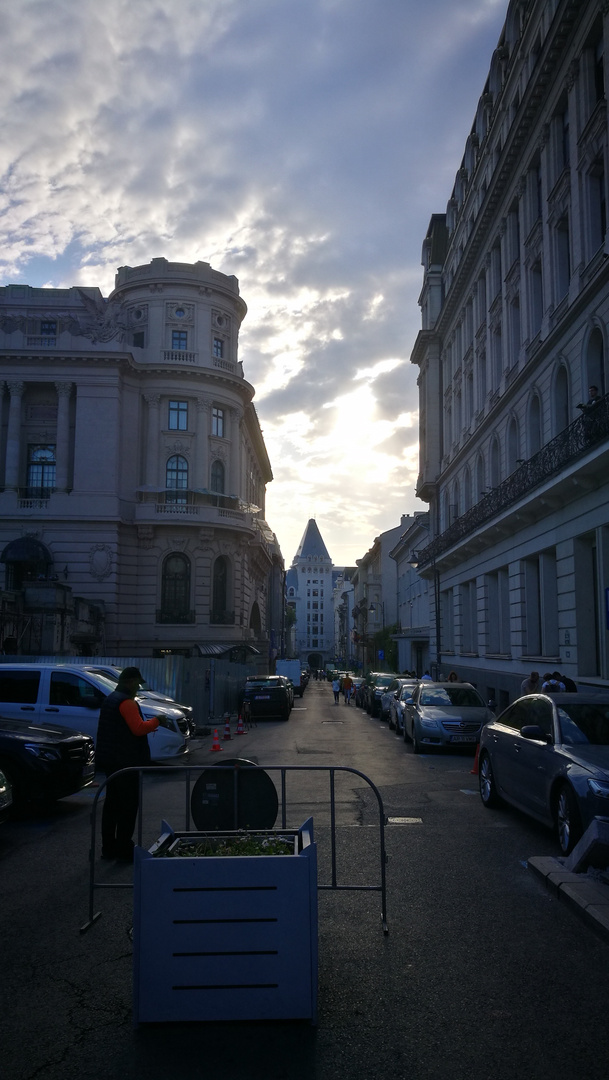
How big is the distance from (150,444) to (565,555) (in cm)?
2982

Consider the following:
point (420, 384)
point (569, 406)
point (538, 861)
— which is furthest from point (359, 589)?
point (538, 861)

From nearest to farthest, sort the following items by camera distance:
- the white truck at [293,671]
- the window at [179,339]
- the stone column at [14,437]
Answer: the stone column at [14,437] → the window at [179,339] → the white truck at [293,671]

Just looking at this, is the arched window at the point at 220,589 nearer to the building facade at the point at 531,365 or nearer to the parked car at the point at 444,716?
the building facade at the point at 531,365

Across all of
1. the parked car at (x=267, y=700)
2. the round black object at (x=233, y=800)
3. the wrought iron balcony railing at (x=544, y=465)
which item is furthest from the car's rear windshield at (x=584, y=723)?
the parked car at (x=267, y=700)

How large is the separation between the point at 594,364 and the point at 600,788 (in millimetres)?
15402

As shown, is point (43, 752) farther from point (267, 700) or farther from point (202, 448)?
point (202, 448)

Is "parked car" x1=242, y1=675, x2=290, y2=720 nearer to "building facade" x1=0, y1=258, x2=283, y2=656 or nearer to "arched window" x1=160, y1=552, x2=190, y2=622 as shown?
"building facade" x1=0, y1=258, x2=283, y2=656

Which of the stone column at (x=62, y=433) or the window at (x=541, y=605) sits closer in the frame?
the window at (x=541, y=605)

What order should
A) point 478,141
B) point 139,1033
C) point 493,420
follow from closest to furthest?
point 139,1033 → point 493,420 → point 478,141

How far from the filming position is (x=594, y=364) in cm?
2077

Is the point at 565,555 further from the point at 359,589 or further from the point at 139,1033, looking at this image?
the point at 359,589

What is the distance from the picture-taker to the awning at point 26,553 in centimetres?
4203

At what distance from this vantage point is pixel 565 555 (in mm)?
21719

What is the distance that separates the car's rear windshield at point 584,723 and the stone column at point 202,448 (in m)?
39.2
